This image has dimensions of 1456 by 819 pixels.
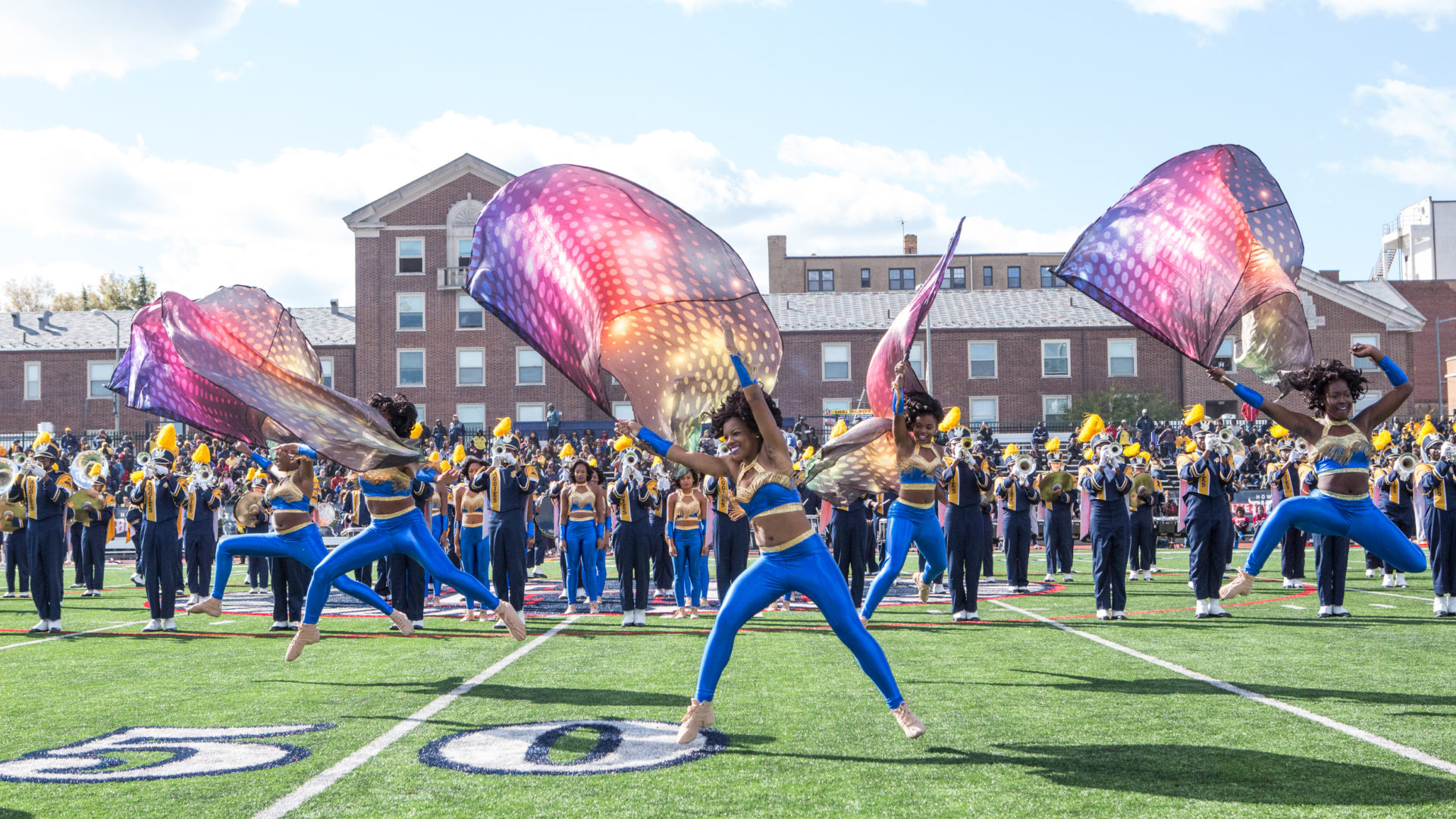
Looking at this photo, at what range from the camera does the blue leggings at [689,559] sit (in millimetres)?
12570

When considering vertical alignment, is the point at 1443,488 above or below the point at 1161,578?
above

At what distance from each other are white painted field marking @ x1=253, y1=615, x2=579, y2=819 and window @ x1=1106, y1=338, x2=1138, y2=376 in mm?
36964

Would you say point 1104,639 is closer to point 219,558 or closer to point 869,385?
point 869,385

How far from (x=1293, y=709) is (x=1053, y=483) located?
9.13 meters

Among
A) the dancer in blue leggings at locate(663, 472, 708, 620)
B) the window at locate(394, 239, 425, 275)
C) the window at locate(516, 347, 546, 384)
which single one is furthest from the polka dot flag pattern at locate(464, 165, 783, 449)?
the window at locate(394, 239, 425, 275)

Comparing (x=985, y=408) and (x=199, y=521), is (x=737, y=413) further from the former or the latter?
(x=985, y=408)

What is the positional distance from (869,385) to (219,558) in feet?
17.1

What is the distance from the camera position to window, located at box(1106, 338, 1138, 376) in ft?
138

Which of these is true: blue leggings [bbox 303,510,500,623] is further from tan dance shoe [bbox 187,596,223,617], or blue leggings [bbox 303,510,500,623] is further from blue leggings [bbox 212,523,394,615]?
tan dance shoe [bbox 187,596,223,617]

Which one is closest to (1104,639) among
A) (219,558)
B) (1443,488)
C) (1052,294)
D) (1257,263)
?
(1257,263)

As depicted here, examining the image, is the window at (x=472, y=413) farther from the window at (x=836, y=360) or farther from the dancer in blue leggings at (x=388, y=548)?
the dancer in blue leggings at (x=388, y=548)

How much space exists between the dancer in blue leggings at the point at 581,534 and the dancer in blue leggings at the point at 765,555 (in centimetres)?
688

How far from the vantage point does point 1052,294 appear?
149 ft

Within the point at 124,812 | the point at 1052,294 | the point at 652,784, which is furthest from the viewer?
the point at 1052,294
